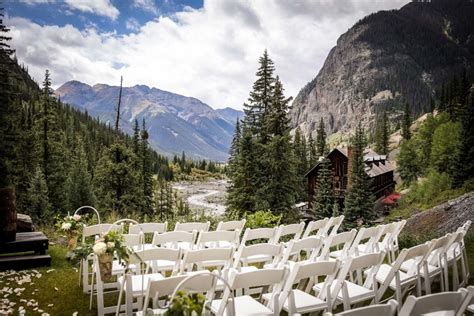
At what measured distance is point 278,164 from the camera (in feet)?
79.4

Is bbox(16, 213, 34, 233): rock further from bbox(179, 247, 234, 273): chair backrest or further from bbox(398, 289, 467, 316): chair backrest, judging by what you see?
bbox(398, 289, 467, 316): chair backrest

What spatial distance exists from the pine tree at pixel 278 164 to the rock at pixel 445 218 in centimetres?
810

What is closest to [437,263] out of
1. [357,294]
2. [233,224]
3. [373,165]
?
[357,294]

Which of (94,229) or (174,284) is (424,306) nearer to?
(174,284)

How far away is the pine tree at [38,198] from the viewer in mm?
28766

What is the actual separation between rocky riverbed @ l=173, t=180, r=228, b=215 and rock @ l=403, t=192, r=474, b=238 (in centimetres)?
3766

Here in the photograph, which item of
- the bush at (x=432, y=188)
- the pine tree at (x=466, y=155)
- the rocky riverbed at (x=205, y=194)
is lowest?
the rocky riverbed at (x=205, y=194)

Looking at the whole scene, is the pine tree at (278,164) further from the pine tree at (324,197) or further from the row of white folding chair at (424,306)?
the row of white folding chair at (424,306)

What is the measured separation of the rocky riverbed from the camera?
7381 cm

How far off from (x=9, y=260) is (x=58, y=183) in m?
28.9

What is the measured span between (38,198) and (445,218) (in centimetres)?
2926

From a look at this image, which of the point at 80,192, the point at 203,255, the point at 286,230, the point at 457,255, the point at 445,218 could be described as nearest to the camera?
the point at 203,255

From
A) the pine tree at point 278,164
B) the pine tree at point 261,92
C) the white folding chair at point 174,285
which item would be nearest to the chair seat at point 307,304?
the white folding chair at point 174,285

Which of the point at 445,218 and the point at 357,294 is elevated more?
the point at 445,218
